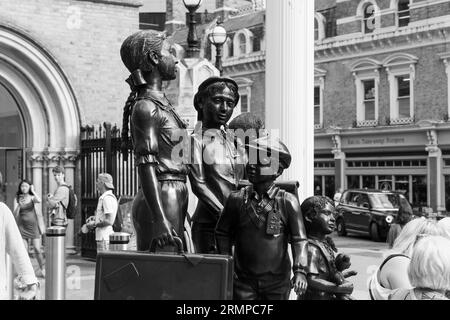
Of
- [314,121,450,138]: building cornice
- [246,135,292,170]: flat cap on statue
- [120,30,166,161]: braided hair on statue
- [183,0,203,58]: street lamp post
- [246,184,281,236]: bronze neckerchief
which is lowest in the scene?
[246,184,281,236]: bronze neckerchief

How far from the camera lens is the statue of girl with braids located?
4.21m

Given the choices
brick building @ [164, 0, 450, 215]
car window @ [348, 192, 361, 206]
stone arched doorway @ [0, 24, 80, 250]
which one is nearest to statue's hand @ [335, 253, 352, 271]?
stone arched doorway @ [0, 24, 80, 250]

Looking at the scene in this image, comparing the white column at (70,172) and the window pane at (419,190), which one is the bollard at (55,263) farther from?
the window pane at (419,190)

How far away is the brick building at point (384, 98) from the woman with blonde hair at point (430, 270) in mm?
23664

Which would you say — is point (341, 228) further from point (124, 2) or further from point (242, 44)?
point (242, 44)

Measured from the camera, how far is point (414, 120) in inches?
1076

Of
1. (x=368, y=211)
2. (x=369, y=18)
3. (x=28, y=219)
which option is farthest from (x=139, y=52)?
(x=369, y=18)

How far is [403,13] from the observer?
28078mm

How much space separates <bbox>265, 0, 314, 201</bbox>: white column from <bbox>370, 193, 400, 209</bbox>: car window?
608 inches

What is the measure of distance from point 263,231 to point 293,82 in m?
2.76

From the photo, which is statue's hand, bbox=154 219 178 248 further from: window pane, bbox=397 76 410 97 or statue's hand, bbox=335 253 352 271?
window pane, bbox=397 76 410 97

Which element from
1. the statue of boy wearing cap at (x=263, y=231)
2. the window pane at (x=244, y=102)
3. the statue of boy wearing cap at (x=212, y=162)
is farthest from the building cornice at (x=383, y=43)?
the statue of boy wearing cap at (x=263, y=231)

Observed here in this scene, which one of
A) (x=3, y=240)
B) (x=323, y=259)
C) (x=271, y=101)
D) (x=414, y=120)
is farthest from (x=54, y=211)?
(x=414, y=120)

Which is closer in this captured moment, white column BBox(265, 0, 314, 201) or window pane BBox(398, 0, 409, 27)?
white column BBox(265, 0, 314, 201)
